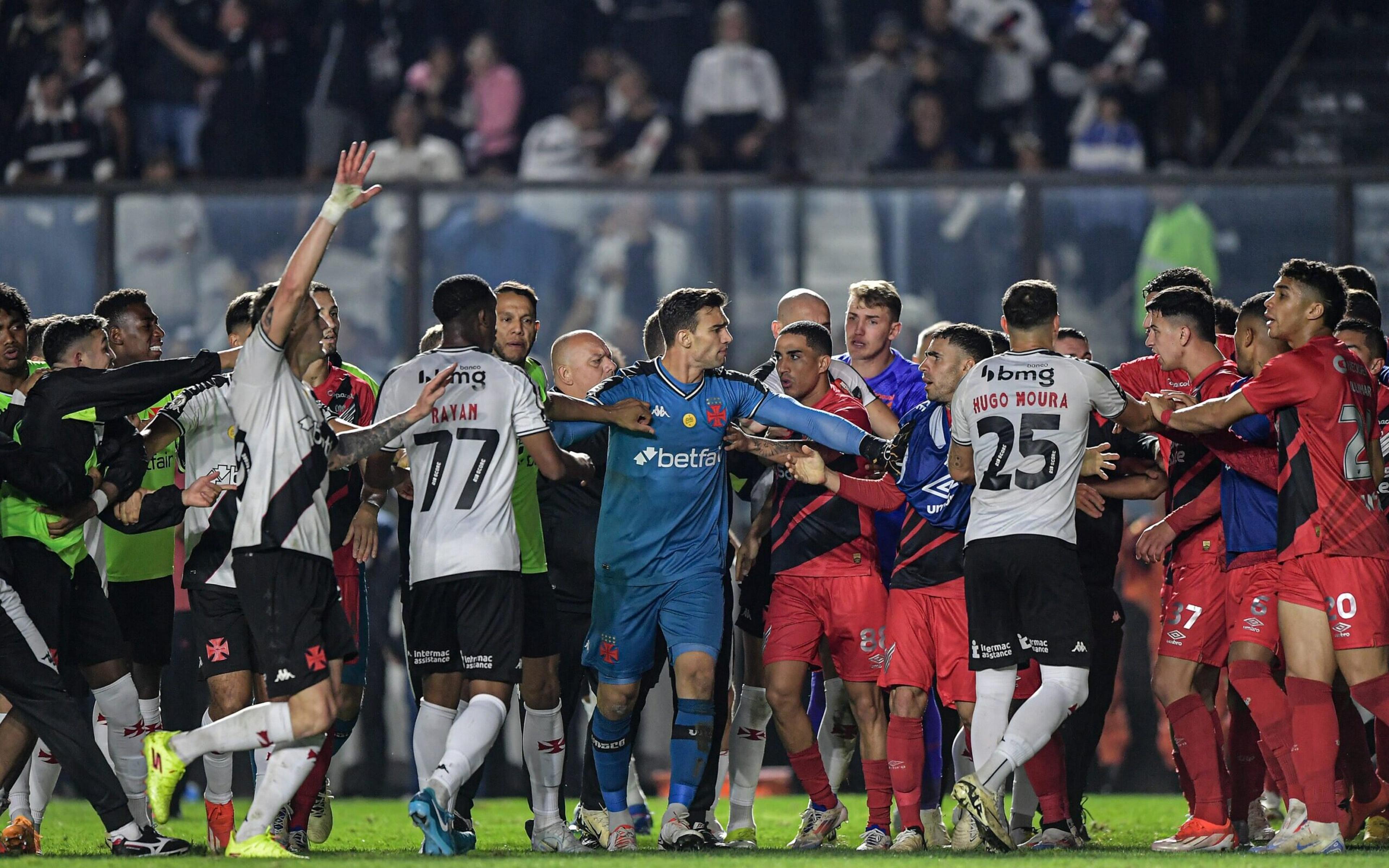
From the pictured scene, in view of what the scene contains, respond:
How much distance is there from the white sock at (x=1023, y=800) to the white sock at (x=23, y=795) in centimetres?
507

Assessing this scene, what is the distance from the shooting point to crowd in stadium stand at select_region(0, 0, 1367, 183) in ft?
48.8

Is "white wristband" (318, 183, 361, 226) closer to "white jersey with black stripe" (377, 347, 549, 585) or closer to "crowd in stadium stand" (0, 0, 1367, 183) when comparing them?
"white jersey with black stripe" (377, 347, 549, 585)

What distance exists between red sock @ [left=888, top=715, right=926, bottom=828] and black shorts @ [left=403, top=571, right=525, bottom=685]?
187 cm

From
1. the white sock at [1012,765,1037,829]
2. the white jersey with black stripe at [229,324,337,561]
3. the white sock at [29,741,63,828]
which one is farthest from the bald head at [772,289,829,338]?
the white sock at [29,741,63,828]

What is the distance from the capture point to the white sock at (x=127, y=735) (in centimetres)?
802

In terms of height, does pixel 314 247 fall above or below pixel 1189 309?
above

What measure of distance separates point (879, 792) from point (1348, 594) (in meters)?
2.41

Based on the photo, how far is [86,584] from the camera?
7965 millimetres

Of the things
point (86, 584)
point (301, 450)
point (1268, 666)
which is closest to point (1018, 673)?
point (1268, 666)

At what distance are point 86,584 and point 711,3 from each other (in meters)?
10.4

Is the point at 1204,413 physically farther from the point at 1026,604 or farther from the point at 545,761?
the point at 545,761

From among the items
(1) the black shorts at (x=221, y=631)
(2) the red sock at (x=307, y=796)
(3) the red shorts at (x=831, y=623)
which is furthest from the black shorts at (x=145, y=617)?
(3) the red shorts at (x=831, y=623)

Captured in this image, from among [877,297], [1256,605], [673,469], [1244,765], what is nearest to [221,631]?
[673,469]

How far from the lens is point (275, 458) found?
6.90 meters
